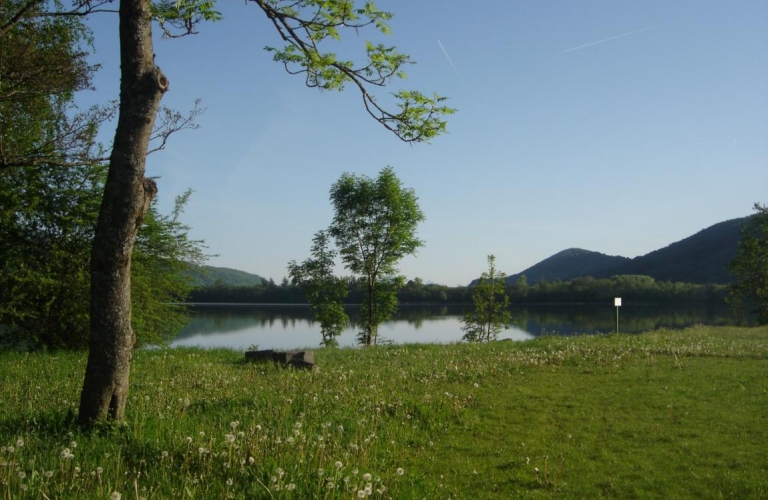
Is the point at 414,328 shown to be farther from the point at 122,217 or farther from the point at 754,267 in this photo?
Result: the point at 122,217

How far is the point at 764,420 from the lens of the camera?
9.54 meters

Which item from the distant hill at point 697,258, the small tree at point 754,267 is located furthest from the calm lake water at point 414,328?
the distant hill at point 697,258

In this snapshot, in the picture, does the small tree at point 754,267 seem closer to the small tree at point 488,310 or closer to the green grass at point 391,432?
the small tree at point 488,310

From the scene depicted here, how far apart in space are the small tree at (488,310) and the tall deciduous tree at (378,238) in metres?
7.11

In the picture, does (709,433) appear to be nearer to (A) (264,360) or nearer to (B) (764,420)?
(B) (764,420)

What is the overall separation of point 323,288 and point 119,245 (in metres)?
34.0

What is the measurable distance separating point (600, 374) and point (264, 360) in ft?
28.4

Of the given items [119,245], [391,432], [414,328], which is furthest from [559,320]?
[119,245]

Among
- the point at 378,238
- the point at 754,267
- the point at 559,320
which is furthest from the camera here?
the point at 559,320

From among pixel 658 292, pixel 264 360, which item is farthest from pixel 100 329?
pixel 658 292

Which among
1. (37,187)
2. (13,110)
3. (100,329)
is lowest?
(100,329)

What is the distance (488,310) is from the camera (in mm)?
44688

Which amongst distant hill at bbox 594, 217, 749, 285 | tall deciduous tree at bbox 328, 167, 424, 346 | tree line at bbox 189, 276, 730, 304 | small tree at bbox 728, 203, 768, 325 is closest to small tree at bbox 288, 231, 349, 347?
tall deciduous tree at bbox 328, 167, 424, 346

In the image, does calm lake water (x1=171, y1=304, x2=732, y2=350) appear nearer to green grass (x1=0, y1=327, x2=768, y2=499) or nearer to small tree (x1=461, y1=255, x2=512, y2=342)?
small tree (x1=461, y1=255, x2=512, y2=342)
